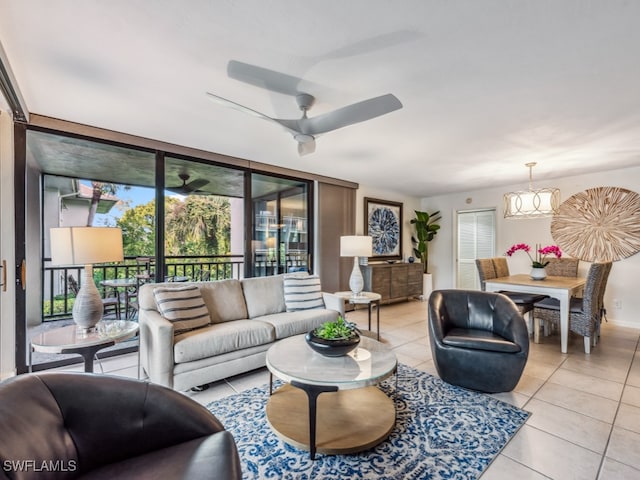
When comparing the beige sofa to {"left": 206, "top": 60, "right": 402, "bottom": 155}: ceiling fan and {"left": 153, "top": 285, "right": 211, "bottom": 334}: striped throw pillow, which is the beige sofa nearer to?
{"left": 153, "top": 285, "right": 211, "bottom": 334}: striped throw pillow

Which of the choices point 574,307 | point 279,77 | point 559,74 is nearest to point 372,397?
point 279,77

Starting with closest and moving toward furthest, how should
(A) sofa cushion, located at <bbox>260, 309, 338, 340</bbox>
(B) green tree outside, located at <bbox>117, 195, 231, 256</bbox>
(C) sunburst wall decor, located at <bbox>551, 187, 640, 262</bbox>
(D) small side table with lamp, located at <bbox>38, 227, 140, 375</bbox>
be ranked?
(D) small side table with lamp, located at <bbox>38, 227, 140, 375</bbox> → (A) sofa cushion, located at <bbox>260, 309, 338, 340</bbox> → (B) green tree outside, located at <bbox>117, 195, 231, 256</bbox> → (C) sunburst wall decor, located at <bbox>551, 187, 640, 262</bbox>

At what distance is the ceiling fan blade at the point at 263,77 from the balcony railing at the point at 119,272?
2.87 meters

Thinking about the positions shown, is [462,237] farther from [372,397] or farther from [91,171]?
[91,171]

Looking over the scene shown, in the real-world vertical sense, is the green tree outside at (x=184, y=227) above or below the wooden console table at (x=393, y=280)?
above

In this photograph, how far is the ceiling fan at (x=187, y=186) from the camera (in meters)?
3.78

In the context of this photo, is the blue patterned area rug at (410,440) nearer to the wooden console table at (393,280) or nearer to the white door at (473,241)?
the wooden console table at (393,280)

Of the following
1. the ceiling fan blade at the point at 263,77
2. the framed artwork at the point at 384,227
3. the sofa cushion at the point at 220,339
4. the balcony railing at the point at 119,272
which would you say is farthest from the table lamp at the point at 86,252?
the framed artwork at the point at 384,227

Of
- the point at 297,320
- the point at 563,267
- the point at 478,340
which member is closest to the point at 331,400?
the point at 297,320

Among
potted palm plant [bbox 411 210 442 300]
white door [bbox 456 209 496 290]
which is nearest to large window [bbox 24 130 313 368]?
potted palm plant [bbox 411 210 442 300]

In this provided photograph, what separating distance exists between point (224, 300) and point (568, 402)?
122 inches

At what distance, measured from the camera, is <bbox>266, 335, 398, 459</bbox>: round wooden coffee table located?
1.67m

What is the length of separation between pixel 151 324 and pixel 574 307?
4.46m

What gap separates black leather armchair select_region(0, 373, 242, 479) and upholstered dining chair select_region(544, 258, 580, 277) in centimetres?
516
